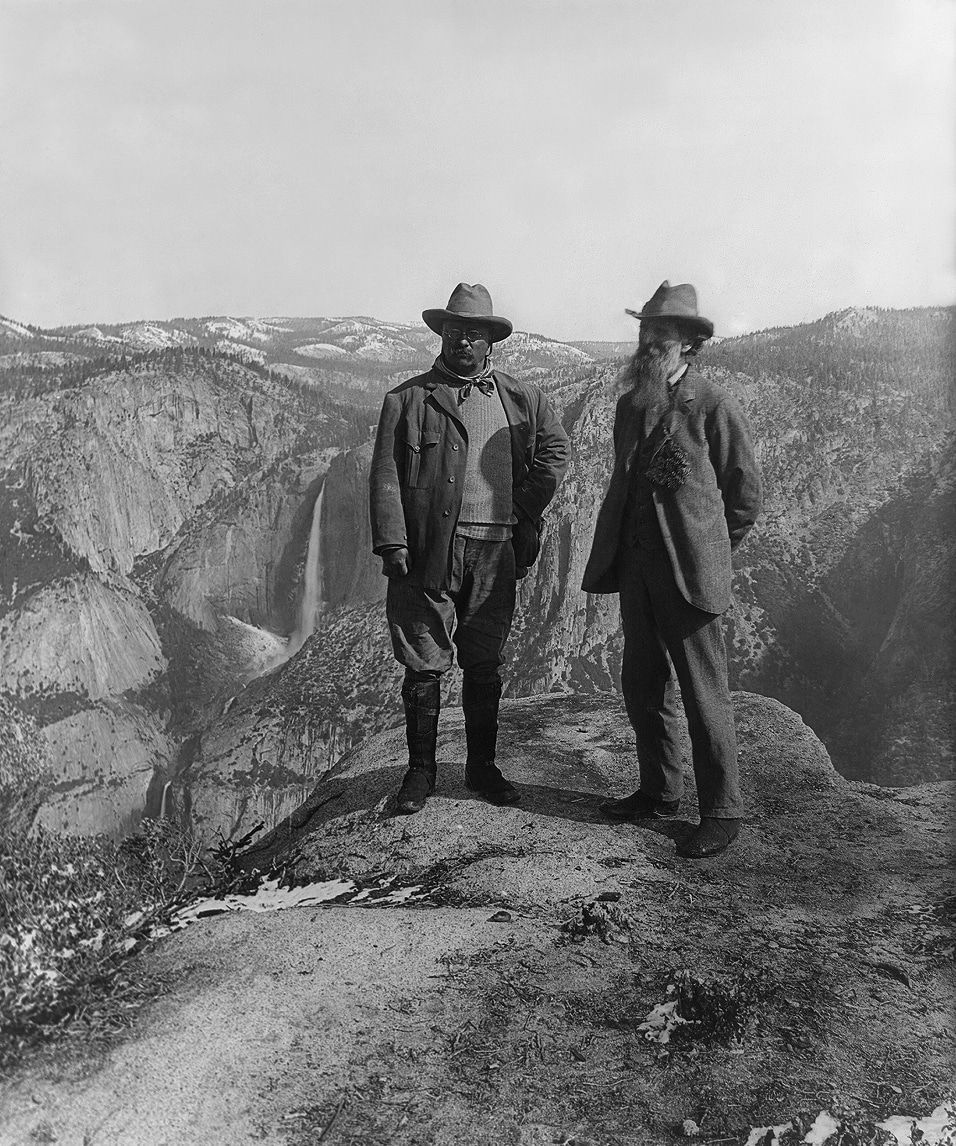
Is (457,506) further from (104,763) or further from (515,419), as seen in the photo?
(104,763)

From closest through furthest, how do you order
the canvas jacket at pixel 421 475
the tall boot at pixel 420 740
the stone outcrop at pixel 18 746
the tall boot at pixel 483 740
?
1. the canvas jacket at pixel 421 475
2. the tall boot at pixel 420 740
3. the tall boot at pixel 483 740
4. the stone outcrop at pixel 18 746

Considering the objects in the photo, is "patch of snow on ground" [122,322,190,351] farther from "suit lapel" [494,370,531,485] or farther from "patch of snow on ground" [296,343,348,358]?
"suit lapel" [494,370,531,485]

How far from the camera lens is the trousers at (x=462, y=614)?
4145 millimetres

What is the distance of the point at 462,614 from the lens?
14.0 feet

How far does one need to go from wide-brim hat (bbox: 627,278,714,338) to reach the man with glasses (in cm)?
72

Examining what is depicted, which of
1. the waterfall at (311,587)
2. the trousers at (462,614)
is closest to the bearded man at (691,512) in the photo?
the trousers at (462,614)

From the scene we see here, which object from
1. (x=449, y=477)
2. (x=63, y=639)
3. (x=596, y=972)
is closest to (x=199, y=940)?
(x=596, y=972)

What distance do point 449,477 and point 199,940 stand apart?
2.20 meters

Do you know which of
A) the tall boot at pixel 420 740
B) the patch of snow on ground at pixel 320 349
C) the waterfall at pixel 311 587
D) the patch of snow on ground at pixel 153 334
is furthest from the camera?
the patch of snow on ground at pixel 320 349

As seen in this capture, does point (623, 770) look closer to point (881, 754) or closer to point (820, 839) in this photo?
point (820, 839)

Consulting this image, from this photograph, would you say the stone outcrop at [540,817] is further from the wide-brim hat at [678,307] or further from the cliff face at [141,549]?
the cliff face at [141,549]

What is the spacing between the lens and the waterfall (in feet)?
109

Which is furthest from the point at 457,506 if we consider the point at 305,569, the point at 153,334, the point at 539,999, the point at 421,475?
the point at 153,334

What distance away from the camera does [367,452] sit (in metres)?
34.0
